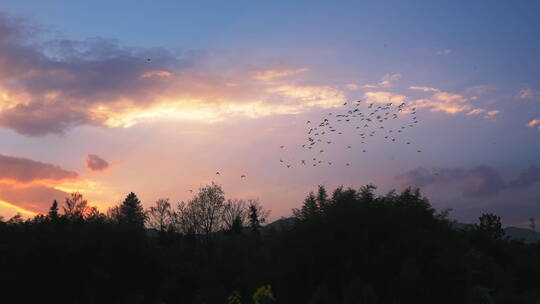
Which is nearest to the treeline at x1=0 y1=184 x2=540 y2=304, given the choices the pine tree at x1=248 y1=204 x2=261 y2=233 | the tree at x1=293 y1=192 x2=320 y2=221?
the tree at x1=293 y1=192 x2=320 y2=221

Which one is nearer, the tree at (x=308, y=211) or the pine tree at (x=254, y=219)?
the tree at (x=308, y=211)

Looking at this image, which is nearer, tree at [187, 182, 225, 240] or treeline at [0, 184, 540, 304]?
treeline at [0, 184, 540, 304]

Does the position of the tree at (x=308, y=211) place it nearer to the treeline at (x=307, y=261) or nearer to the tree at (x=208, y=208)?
the treeline at (x=307, y=261)

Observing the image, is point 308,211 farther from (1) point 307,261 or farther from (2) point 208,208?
(2) point 208,208

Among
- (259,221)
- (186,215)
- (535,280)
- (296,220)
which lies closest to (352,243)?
(296,220)

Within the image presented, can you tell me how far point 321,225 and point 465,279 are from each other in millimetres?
7788

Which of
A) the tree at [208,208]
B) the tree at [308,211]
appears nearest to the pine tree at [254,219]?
the tree at [208,208]

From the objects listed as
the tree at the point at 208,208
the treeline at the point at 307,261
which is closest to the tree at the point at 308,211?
the treeline at the point at 307,261

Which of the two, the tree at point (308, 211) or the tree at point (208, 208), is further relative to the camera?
the tree at point (208, 208)

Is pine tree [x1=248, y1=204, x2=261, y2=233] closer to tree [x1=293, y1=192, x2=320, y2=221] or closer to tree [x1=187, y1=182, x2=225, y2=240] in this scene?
tree [x1=187, y1=182, x2=225, y2=240]

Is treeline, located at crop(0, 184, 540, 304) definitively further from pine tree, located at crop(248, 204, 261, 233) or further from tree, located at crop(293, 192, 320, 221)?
pine tree, located at crop(248, 204, 261, 233)

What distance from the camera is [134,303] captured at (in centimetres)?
2584

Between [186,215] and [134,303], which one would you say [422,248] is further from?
[186,215]

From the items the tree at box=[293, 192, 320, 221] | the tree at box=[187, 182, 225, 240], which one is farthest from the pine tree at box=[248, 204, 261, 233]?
the tree at box=[293, 192, 320, 221]
